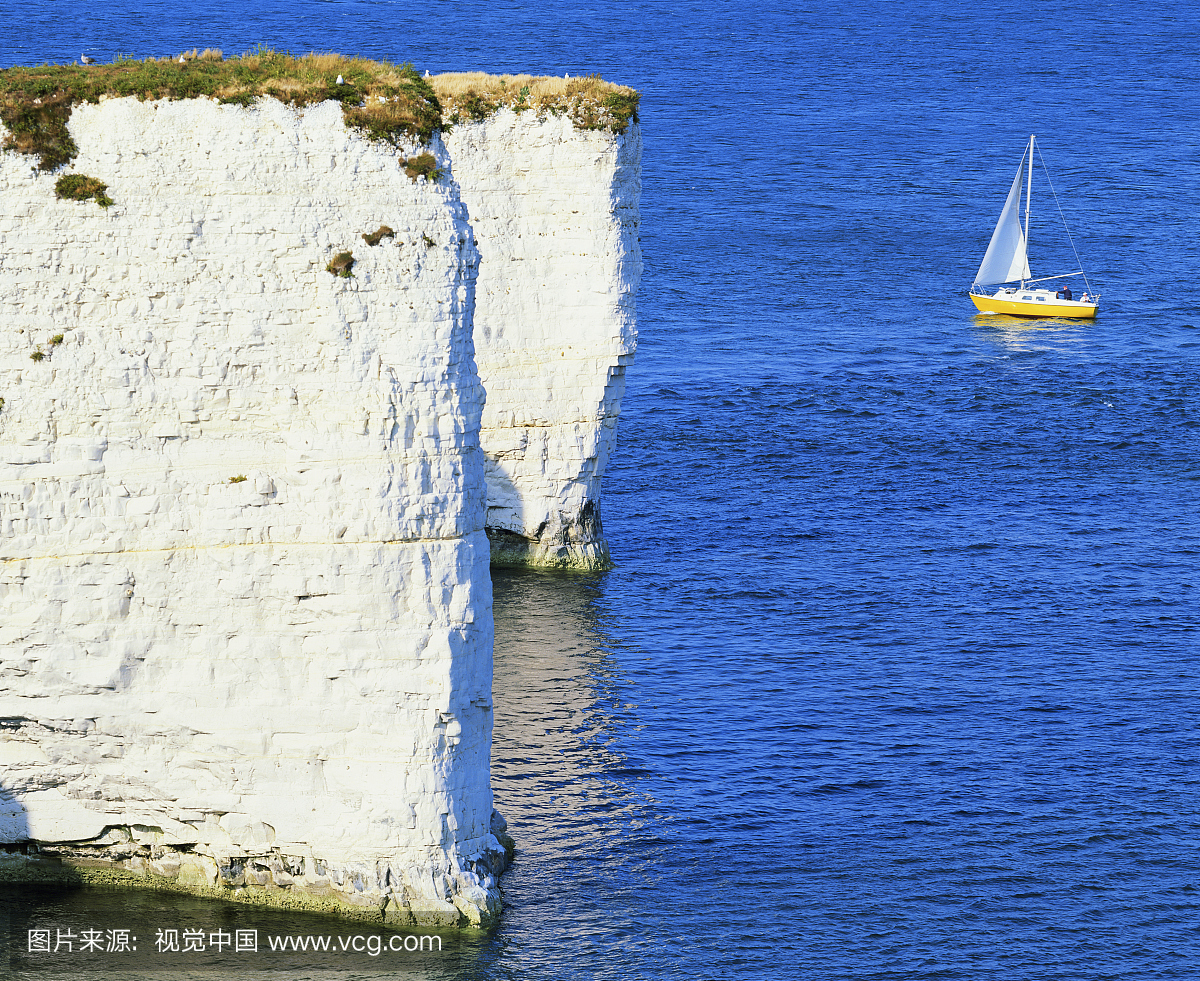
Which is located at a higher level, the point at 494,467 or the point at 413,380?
the point at 413,380

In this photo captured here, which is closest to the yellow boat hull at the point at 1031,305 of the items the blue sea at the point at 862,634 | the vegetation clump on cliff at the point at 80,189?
the blue sea at the point at 862,634

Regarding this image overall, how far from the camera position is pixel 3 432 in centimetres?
2881

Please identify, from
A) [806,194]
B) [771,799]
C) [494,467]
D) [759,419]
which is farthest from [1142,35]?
[771,799]

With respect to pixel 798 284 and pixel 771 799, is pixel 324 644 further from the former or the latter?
pixel 798 284

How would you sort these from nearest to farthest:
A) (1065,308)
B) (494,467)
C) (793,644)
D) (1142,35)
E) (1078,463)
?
(793,644), (494,467), (1078,463), (1065,308), (1142,35)

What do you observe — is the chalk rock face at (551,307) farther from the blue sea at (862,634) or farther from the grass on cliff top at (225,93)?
the grass on cliff top at (225,93)

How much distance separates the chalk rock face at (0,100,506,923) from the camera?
92.1 feet

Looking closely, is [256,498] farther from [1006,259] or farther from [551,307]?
[1006,259]

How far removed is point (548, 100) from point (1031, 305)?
46.2m

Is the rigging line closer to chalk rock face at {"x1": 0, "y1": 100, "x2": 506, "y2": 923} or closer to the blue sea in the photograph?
the blue sea

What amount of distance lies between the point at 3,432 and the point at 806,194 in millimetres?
89557

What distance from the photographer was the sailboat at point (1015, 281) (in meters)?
86.8

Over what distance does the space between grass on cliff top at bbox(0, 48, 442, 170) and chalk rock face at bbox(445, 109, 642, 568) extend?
20.4 meters

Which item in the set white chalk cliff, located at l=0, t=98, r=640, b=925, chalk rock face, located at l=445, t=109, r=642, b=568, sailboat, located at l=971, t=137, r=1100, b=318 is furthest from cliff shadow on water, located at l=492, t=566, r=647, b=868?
sailboat, located at l=971, t=137, r=1100, b=318
